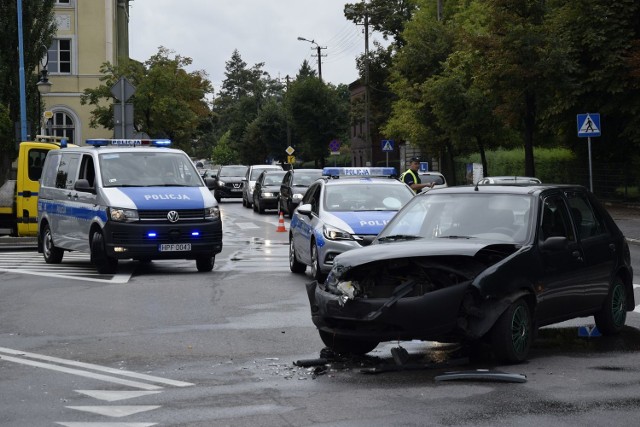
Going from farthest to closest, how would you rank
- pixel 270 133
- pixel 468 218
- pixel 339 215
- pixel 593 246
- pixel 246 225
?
pixel 270 133 → pixel 246 225 → pixel 339 215 → pixel 593 246 → pixel 468 218

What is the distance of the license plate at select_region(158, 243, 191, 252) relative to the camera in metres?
18.8

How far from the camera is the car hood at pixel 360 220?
16.7m

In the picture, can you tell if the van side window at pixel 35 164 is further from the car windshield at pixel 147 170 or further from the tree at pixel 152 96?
the tree at pixel 152 96

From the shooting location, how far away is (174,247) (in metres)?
18.8

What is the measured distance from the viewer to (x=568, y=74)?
3994 centimetres

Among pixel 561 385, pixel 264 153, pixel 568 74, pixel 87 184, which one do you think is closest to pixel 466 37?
pixel 568 74

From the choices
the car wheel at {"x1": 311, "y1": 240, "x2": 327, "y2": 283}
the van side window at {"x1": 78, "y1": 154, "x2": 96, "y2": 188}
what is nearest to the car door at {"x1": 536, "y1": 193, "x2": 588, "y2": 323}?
the car wheel at {"x1": 311, "y1": 240, "x2": 327, "y2": 283}

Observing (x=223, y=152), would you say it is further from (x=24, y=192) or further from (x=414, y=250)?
(x=414, y=250)

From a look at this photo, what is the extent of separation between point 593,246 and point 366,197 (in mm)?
7015

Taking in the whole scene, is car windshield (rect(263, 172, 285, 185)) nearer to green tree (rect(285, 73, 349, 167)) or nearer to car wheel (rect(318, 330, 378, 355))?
car wheel (rect(318, 330, 378, 355))

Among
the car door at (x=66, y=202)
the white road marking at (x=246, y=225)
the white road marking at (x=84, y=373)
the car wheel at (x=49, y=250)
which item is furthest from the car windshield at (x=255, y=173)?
the white road marking at (x=84, y=373)

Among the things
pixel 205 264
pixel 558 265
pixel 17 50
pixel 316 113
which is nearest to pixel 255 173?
pixel 17 50

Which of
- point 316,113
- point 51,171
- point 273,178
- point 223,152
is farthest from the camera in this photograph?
point 223,152

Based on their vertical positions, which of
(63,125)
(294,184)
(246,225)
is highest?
(63,125)
